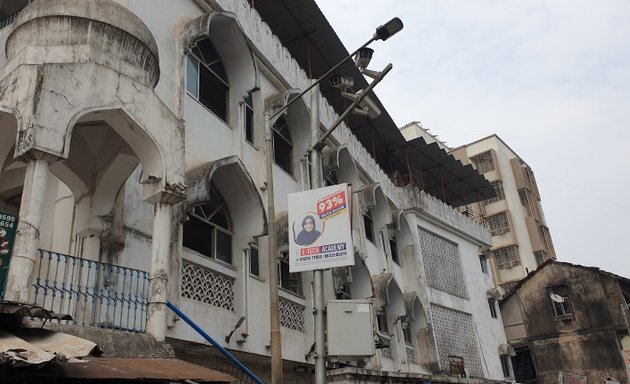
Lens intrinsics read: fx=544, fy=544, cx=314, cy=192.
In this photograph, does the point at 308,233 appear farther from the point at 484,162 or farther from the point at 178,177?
the point at 484,162

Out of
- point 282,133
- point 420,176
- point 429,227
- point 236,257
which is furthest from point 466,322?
point 236,257

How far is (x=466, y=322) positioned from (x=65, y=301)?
17459mm

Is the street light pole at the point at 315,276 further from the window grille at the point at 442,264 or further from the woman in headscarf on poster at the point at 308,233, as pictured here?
the window grille at the point at 442,264

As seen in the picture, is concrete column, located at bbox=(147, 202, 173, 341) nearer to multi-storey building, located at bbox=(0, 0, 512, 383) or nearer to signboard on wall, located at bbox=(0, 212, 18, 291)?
multi-storey building, located at bbox=(0, 0, 512, 383)

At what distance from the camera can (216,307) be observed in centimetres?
945

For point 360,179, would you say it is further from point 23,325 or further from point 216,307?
point 23,325

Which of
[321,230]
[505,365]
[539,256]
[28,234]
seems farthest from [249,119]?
[539,256]

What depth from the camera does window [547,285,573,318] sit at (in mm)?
25609

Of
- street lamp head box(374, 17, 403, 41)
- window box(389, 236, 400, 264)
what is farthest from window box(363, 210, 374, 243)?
street lamp head box(374, 17, 403, 41)

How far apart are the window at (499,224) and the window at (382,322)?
2701cm

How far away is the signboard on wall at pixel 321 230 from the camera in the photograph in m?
7.28

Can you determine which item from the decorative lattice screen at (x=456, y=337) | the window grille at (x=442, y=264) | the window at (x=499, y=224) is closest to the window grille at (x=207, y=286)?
the decorative lattice screen at (x=456, y=337)

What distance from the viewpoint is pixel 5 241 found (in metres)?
6.12

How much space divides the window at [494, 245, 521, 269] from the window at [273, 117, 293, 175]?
31.3m
